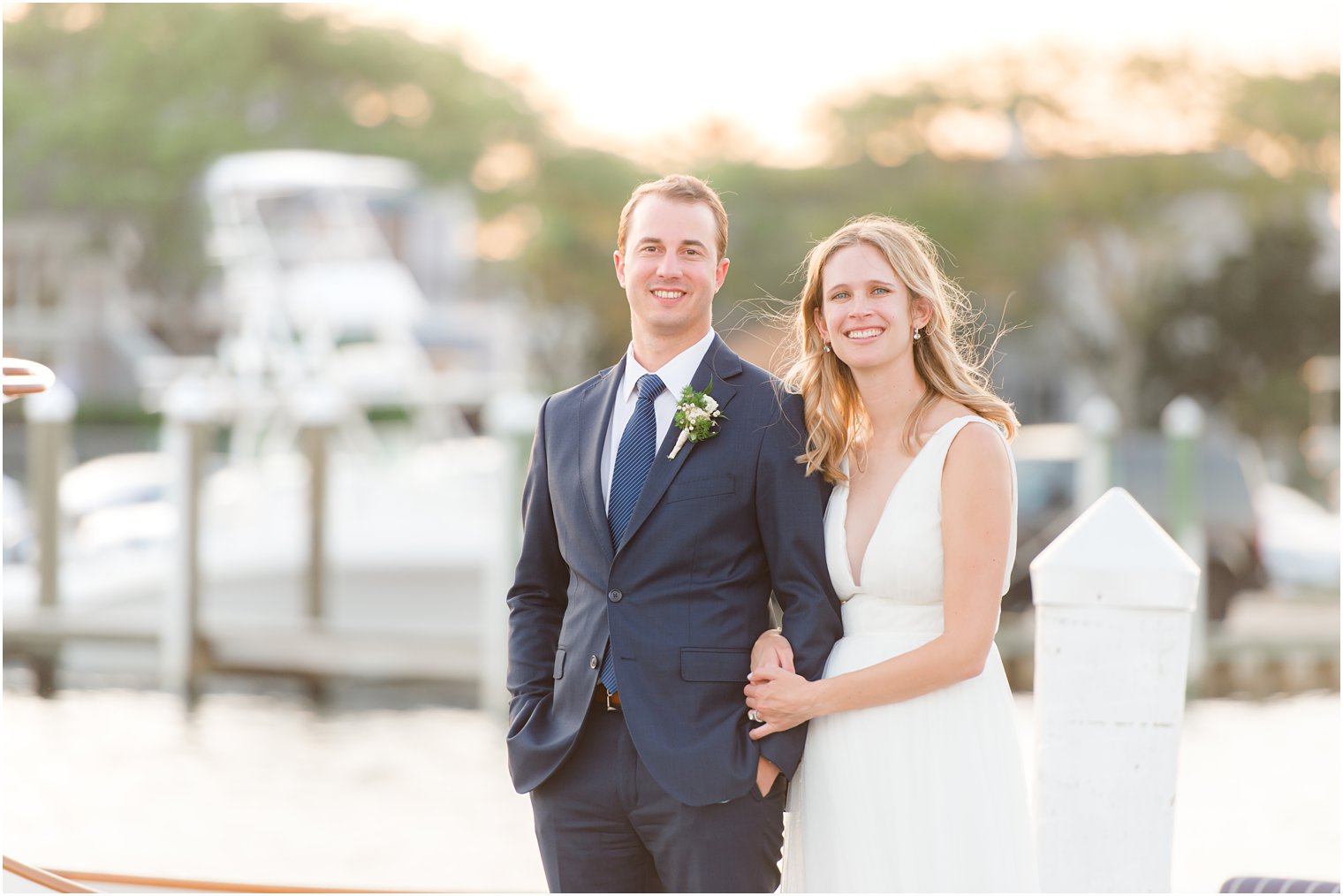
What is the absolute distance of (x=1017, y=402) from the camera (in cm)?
3166

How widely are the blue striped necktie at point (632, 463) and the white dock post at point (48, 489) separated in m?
9.63

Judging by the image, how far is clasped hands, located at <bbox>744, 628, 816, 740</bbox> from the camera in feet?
9.23

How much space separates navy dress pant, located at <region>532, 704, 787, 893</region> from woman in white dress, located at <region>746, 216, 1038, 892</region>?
16cm

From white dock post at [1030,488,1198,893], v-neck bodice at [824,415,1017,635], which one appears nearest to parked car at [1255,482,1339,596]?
white dock post at [1030,488,1198,893]

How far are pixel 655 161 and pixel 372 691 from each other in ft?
53.1

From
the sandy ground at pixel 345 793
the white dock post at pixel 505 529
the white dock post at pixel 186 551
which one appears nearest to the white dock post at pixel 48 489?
the sandy ground at pixel 345 793

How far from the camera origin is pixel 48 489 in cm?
1220

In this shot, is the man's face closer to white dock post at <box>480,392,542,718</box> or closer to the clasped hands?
the clasped hands

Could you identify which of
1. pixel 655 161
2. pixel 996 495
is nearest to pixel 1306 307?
pixel 655 161

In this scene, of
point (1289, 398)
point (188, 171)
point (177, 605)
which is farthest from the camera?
point (188, 171)

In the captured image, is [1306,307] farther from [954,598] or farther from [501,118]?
[954,598]

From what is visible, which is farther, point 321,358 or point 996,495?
point 321,358

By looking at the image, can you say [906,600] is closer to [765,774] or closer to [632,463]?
[765,774]

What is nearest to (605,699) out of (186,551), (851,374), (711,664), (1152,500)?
(711,664)
